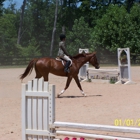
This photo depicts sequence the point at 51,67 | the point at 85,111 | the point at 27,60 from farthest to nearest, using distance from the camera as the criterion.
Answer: the point at 27,60, the point at 51,67, the point at 85,111

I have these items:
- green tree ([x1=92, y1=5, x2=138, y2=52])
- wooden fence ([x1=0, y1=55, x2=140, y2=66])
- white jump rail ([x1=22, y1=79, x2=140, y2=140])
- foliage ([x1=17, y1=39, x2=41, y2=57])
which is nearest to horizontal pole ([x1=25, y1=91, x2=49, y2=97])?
white jump rail ([x1=22, y1=79, x2=140, y2=140])

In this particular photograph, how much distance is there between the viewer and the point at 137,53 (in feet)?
146

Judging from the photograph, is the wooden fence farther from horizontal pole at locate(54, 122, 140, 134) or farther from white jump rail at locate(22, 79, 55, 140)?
horizontal pole at locate(54, 122, 140, 134)

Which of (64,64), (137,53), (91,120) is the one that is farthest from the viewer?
(137,53)

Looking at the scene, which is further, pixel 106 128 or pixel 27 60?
pixel 27 60

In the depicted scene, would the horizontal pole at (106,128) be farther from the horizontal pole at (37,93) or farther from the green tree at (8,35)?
the green tree at (8,35)

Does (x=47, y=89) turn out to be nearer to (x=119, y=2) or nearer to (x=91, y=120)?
(x=91, y=120)

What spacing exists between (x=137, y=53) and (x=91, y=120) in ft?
120

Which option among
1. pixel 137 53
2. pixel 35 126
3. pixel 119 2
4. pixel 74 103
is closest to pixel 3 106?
pixel 74 103

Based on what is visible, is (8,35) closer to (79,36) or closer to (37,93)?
(79,36)

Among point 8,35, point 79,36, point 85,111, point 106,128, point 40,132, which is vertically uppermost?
point 8,35

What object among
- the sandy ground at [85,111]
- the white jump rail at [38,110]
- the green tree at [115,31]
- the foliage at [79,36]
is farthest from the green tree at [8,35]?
the white jump rail at [38,110]

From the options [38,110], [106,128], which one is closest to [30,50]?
[38,110]

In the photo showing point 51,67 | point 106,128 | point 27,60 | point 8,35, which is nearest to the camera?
point 106,128
